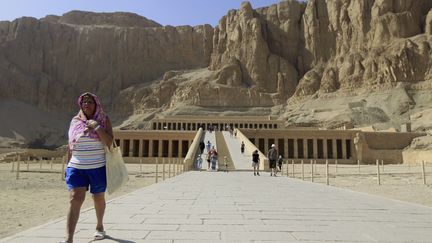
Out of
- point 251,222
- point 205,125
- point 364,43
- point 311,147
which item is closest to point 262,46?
point 364,43

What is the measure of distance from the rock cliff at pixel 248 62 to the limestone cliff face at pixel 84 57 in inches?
11.5

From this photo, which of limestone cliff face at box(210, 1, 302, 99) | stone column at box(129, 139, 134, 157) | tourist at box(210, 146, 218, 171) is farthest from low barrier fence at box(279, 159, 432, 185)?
limestone cliff face at box(210, 1, 302, 99)

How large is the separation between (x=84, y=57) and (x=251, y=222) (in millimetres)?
113579

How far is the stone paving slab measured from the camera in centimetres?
489

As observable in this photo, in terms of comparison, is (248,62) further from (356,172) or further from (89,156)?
(89,156)

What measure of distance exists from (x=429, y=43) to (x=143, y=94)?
66821mm

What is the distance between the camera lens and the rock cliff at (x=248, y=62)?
71.5 meters

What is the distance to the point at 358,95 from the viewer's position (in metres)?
73.8

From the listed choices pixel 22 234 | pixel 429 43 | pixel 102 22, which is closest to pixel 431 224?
pixel 22 234

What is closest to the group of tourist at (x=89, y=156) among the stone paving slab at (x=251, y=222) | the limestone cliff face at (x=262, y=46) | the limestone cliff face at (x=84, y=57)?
the stone paving slab at (x=251, y=222)

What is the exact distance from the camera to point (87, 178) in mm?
5152

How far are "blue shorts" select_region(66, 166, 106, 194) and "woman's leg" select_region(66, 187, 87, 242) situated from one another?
8 centimetres

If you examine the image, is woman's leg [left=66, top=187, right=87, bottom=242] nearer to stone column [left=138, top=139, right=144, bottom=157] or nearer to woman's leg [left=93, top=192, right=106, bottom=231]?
woman's leg [left=93, top=192, right=106, bottom=231]

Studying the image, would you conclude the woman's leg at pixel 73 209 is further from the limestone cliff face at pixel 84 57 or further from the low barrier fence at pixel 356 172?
the limestone cliff face at pixel 84 57
